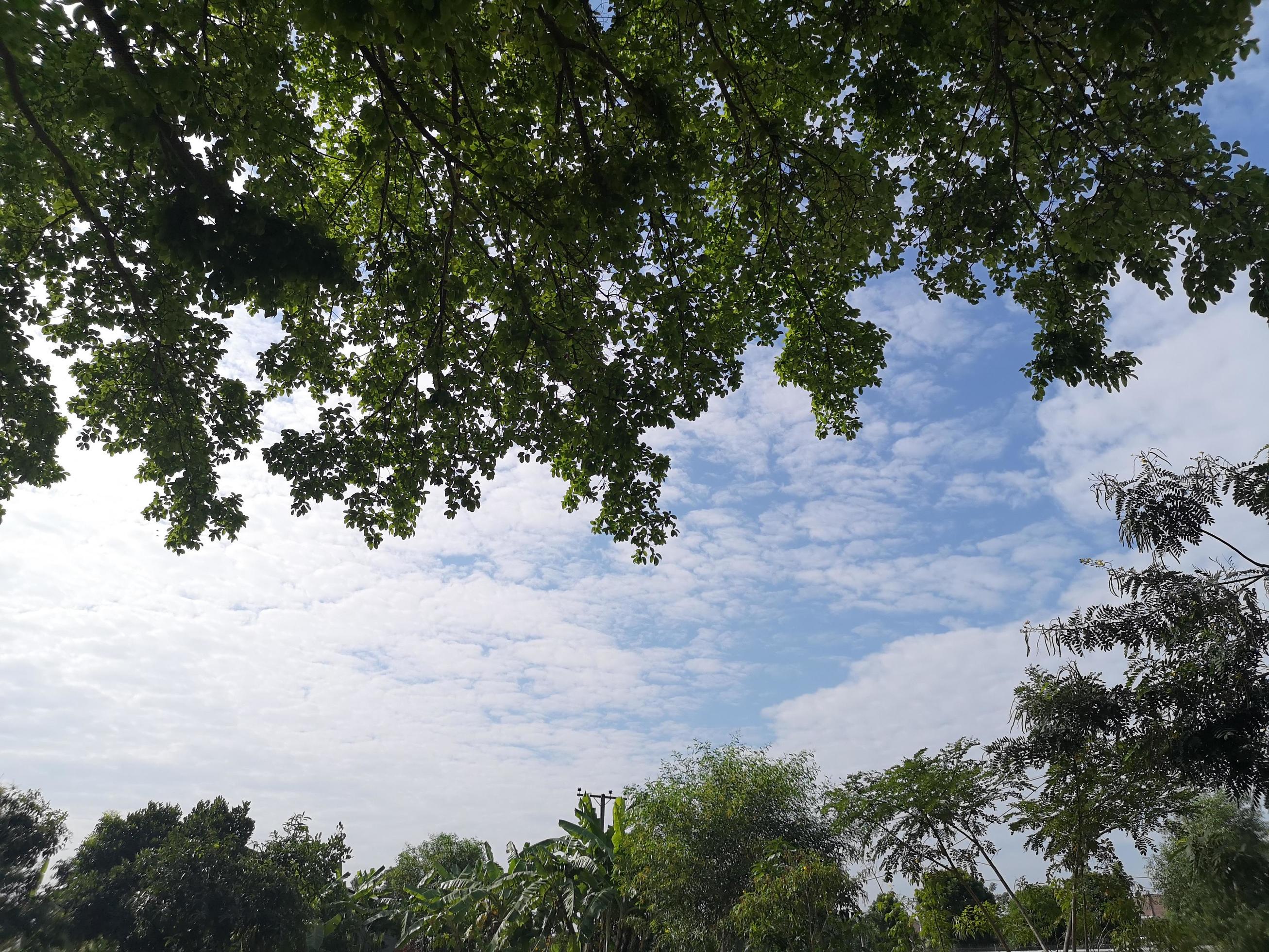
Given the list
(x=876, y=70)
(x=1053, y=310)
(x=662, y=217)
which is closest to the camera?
(x=876, y=70)

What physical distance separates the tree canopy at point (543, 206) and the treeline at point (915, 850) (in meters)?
6.81

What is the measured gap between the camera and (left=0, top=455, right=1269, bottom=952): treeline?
1182cm

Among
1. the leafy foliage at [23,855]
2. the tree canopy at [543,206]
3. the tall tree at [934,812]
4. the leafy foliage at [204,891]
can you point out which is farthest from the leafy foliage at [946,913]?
the leafy foliage at [23,855]

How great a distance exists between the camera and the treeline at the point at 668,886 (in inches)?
546

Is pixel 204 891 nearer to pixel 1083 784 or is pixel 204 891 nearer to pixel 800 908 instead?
pixel 800 908

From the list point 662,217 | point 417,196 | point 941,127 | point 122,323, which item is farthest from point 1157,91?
point 122,323

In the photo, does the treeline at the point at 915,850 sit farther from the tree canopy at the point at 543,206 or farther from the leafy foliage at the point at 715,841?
the tree canopy at the point at 543,206

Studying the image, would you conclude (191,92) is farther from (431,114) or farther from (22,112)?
→ (22,112)

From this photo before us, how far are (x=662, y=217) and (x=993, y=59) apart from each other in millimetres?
2611

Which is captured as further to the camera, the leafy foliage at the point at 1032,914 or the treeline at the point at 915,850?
the leafy foliage at the point at 1032,914

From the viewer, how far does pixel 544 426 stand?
8242mm

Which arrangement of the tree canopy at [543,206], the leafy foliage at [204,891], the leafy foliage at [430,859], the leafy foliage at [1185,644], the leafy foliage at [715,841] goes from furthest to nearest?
the leafy foliage at [430,859] < the leafy foliage at [204,891] < the leafy foliage at [715,841] < the leafy foliage at [1185,644] < the tree canopy at [543,206]

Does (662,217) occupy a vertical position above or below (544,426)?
above

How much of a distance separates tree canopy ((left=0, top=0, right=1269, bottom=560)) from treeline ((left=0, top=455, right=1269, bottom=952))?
6.81 meters
